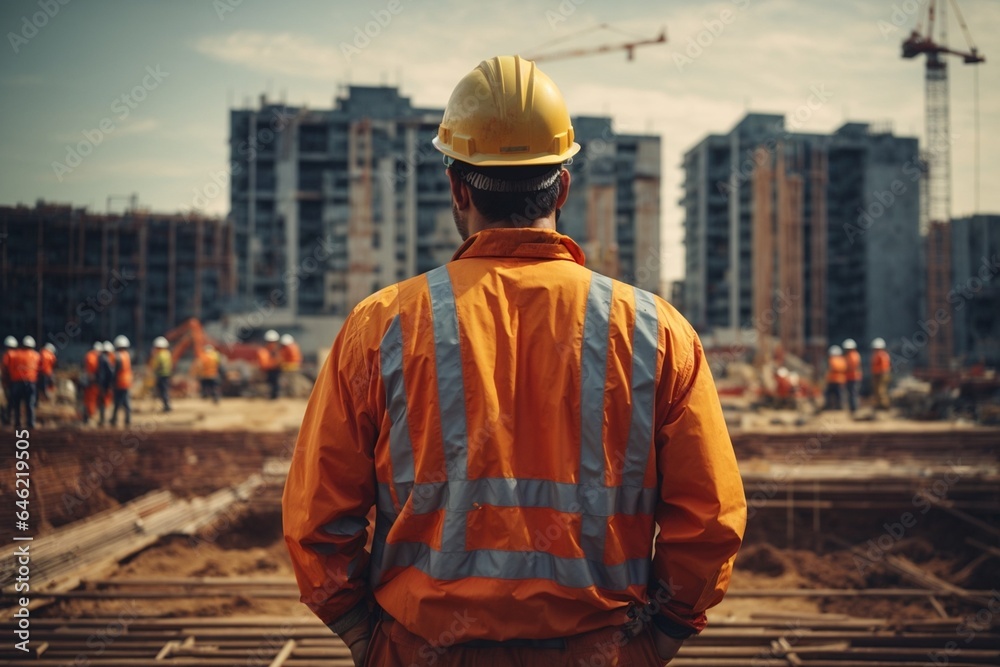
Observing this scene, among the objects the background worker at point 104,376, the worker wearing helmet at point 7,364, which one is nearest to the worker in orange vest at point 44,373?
the worker wearing helmet at point 7,364

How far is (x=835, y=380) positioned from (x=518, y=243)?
18509 millimetres

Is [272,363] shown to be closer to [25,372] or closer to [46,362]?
[46,362]

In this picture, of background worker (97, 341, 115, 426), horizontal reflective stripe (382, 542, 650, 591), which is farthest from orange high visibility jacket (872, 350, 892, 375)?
horizontal reflective stripe (382, 542, 650, 591)

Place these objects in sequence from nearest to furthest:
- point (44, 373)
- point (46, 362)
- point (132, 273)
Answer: point (44, 373) < point (46, 362) < point (132, 273)

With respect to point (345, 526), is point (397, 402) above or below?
above

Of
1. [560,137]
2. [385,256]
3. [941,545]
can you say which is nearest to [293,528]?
[560,137]

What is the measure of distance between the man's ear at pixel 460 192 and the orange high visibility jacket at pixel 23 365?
1134cm

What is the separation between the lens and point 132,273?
37750 mm

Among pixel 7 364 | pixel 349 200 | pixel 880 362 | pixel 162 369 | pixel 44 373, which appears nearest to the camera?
pixel 7 364

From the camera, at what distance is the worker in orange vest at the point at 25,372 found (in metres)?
10.8

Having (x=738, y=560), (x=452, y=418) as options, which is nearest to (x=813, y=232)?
(x=738, y=560)

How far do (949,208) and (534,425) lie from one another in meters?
57.5

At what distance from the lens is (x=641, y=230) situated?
5675 centimetres

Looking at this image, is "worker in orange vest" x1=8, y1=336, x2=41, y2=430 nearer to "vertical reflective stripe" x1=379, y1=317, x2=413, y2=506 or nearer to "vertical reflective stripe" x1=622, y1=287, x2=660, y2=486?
"vertical reflective stripe" x1=379, y1=317, x2=413, y2=506
